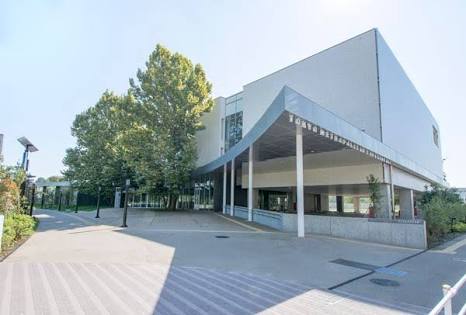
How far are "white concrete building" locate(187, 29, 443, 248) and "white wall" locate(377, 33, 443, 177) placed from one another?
0.30 feet

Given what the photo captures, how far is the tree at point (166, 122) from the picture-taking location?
80.1ft

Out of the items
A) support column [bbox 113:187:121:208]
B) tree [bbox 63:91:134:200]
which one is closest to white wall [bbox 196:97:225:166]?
tree [bbox 63:91:134:200]

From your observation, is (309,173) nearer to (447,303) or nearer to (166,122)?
(166,122)

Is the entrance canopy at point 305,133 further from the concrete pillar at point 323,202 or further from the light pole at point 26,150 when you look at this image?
the concrete pillar at point 323,202

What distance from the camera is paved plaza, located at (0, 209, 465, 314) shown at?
4.67m

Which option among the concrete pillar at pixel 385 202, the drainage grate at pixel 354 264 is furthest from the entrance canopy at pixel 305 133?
the drainage grate at pixel 354 264

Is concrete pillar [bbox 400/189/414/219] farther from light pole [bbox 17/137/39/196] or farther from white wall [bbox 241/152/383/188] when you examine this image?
light pole [bbox 17/137/39/196]

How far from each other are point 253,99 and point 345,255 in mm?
21570

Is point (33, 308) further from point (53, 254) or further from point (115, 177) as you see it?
point (115, 177)

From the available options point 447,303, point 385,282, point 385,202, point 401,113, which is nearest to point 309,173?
point 385,202

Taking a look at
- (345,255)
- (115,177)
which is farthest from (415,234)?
(115,177)

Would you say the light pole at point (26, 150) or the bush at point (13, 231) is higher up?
the light pole at point (26, 150)

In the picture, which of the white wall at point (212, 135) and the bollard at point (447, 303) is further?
the white wall at point (212, 135)

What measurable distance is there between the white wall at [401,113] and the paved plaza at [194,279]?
43.8 feet
